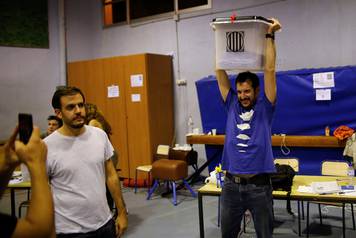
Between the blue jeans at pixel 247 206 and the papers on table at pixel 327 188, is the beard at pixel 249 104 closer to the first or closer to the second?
the blue jeans at pixel 247 206

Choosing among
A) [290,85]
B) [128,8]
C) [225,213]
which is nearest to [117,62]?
[128,8]

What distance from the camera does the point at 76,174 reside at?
7.06 ft

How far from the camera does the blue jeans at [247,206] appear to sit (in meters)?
2.73

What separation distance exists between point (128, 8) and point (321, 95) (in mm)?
4304

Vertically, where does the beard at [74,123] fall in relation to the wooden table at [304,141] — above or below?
above

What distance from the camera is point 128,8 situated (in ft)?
26.7

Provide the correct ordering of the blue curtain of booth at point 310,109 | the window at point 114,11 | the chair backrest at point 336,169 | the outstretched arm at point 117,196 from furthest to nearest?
the window at point 114,11
the blue curtain of booth at point 310,109
the chair backrest at point 336,169
the outstretched arm at point 117,196

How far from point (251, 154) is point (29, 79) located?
247 inches

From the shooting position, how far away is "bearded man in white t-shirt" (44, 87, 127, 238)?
7.04ft

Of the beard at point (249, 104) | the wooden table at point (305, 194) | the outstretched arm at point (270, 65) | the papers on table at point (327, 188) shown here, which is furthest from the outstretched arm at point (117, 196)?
the papers on table at point (327, 188)

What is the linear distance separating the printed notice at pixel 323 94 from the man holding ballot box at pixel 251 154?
9.86ft

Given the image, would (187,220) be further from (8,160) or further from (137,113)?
(8,160)

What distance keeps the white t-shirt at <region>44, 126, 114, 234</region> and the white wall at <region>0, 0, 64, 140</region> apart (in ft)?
19.5

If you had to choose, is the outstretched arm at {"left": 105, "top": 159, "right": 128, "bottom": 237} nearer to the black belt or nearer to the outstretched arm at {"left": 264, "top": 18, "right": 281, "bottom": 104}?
the black belt
